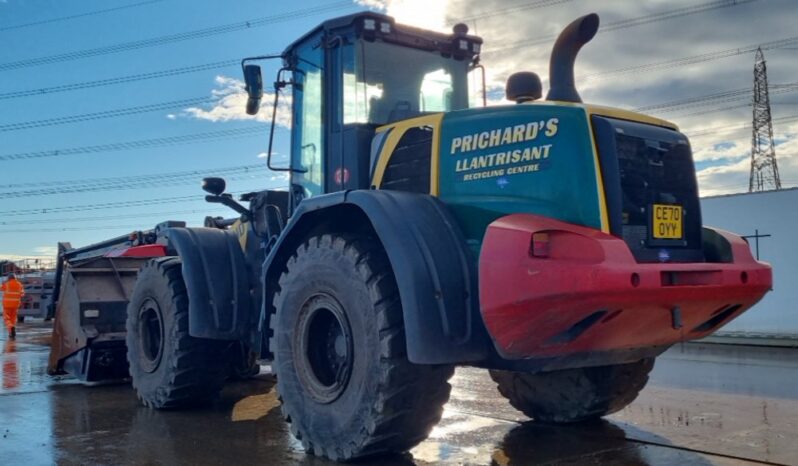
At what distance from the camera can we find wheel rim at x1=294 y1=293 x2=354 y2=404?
4.86 metres

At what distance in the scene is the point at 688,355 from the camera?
11734mm

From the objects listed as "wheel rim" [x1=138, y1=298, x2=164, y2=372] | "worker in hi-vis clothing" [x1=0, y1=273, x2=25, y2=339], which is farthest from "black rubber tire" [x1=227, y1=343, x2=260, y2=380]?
"worker in hi-vis clothing" [x1=0, y1=273, x2=25, y2=339]

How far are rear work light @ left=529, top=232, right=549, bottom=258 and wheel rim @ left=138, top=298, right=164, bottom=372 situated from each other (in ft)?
13.7

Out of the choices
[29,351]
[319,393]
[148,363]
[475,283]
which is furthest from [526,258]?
[29,351]

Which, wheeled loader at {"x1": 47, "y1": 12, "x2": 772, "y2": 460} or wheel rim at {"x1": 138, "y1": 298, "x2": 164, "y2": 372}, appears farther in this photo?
wheel rim at {"x1": 138, "y1": 298, "x2": 164, "y2": 372}

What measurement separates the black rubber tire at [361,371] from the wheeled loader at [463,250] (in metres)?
0.01

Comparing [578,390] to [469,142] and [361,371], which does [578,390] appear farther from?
[469,142]

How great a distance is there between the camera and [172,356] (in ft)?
21.2

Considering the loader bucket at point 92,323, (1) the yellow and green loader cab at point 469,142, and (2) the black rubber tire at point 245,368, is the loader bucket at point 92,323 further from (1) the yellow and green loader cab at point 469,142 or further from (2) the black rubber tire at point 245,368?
(1) the yellow and green loader cab at point 469,142

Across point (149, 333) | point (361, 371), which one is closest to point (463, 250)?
point (361, 371)

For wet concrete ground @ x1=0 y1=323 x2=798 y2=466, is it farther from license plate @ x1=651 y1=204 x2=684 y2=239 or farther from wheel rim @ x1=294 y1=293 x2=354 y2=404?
license plate @ x1=651 y1=204 x2=684 y2=239

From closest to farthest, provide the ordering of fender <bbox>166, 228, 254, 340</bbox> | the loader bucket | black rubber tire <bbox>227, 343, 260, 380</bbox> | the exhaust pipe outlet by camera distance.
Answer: the exhaust pipe outlet → fender <bbox>166, 228, 254, 340</bbox> → the loader bucket → black rubber tire <bbox>227, 343, 260, 380</bbox>

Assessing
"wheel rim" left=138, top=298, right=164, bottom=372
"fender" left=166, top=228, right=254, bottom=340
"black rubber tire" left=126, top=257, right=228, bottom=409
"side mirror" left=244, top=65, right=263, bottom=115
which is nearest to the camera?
"side mirror" left=244, top=65, right=263, bottom=115

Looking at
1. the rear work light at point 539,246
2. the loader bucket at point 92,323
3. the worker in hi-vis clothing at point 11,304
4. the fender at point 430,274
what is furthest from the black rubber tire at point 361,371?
the worker in hi-vis clothing at point 11,304
